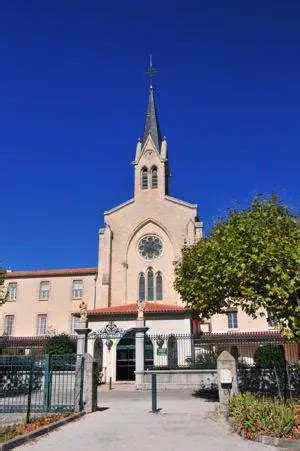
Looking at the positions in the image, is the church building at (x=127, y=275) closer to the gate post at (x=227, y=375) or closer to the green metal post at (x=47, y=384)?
the gate post at (x=227, y=375)

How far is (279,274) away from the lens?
14.5 m

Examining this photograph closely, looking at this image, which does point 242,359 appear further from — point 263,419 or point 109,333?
point 263,419

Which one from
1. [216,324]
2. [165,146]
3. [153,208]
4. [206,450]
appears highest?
[165,146]

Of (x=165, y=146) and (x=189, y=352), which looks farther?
(x=165, y=146)

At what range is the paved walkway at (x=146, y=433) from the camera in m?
9.35

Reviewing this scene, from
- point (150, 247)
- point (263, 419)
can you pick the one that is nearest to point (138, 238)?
point (150, 247)

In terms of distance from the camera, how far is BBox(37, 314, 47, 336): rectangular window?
42.8 metres

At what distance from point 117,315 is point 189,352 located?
6.67m

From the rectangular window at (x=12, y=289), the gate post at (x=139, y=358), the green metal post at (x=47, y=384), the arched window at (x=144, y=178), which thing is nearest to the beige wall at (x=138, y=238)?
the arched window at (x=144, y=178)

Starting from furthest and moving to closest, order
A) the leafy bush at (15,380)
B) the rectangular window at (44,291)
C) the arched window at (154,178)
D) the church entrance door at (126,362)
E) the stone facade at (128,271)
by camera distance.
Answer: the arched window at (154,178) < the rectangular window at (44,291) < the stone facade at (128,271) < the church entrance door at (126,362) < the leafy bush at (15,380)

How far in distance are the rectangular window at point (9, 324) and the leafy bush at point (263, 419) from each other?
3563 cm

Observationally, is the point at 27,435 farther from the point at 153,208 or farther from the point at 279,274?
the point at 153,208

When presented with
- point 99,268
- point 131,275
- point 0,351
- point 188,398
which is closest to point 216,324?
point 131,275

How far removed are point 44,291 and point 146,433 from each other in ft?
114
